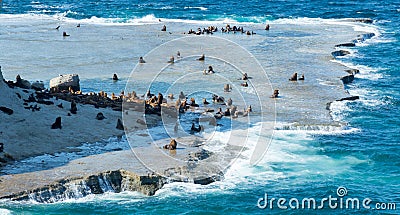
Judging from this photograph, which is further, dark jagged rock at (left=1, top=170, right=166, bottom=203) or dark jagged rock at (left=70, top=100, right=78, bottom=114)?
dark jagged rock at (left=70, top=100, right=78, bottom=114)

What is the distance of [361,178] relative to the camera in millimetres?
26703

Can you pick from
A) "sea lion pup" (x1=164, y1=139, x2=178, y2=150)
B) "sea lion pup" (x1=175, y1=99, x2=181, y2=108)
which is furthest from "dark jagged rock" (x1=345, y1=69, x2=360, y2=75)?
"sea lion pup" (x1=164, y1=139, x2=178, y2=150)

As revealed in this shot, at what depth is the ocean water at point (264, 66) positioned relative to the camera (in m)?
24.0

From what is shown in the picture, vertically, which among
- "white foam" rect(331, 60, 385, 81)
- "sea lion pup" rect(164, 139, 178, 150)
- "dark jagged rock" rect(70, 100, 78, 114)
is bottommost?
"sea lion pup" rect(164, 139, 178, 150)

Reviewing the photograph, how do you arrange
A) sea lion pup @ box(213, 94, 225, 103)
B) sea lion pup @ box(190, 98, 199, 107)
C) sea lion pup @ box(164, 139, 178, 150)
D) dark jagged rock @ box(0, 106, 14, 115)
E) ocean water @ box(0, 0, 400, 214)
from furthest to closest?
sea lion pup @ box(213, 94, 225, 103)
sea lion pup @ box(190, 98, 199, 107)
dark jagged rock @ box(0, 106, 14, 115)
sea lion pup @ box(164, 139, 178, 150)
ocean water @ box(0, 0, 400, 214)

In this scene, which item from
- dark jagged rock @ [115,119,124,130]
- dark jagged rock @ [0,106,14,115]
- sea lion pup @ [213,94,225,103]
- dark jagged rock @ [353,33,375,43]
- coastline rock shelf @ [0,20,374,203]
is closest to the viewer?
coastline rock shelf @ [0,20,374,203]

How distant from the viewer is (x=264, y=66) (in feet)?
156

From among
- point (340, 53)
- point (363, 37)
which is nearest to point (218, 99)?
point (340, 53)

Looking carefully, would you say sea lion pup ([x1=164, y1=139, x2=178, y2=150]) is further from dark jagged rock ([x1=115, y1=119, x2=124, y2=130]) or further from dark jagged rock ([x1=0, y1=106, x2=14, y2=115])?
dark jagged rock ([x1=0, y1=106, x2=14, y2=115])

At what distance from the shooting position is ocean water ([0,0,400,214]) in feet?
78.6

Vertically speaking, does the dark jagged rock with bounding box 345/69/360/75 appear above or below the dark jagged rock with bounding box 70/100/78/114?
above

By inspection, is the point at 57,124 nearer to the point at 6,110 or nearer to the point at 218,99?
the point at 6,110

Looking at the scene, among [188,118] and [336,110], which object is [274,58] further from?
[188,118]

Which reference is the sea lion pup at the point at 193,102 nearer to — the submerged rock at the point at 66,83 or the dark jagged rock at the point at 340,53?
the submerged rock at the point at 66,83
